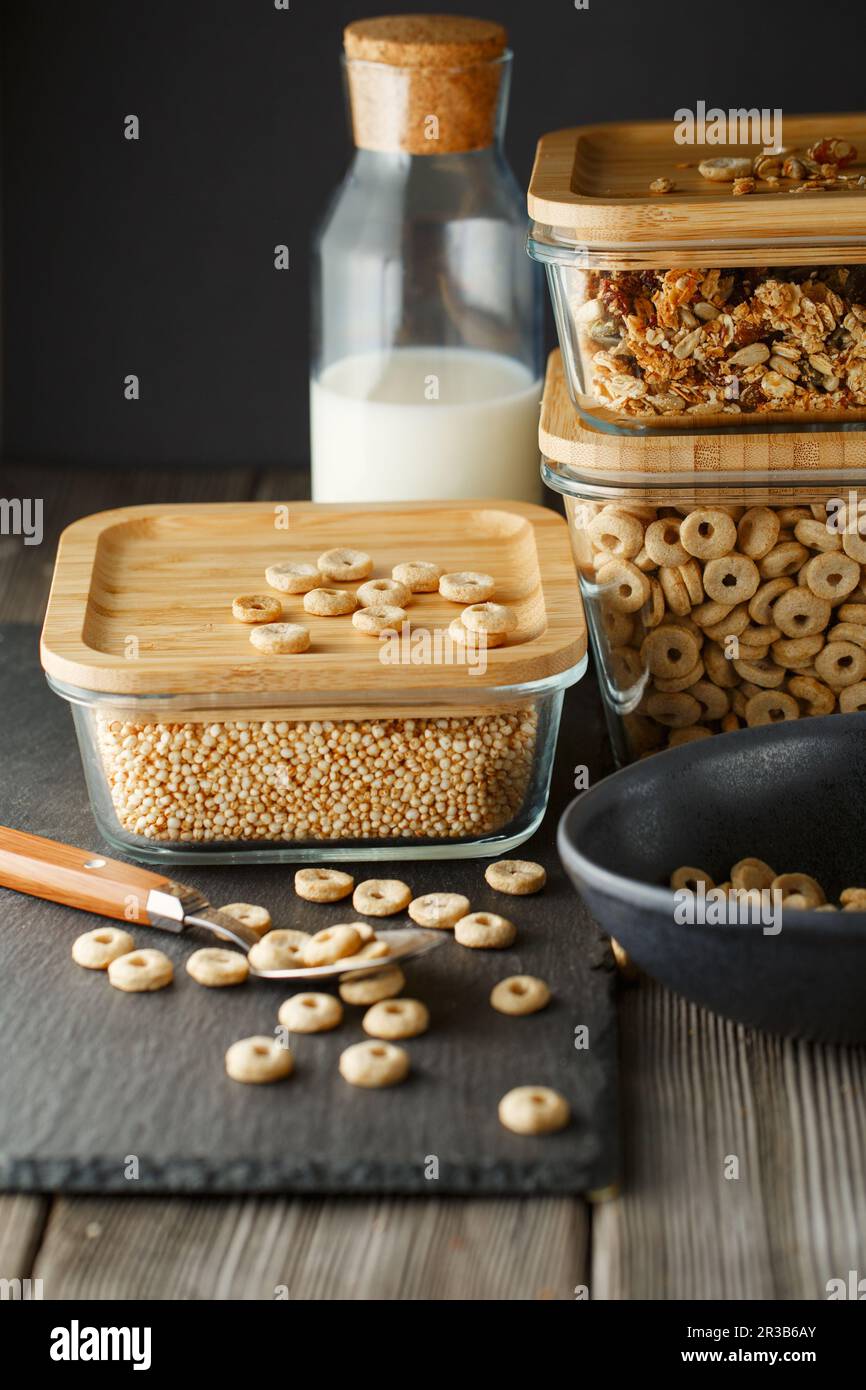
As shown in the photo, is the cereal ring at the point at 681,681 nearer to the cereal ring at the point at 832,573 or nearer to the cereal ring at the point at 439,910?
the cereal ring at the point at 832,573

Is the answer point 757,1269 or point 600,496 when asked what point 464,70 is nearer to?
point 600,496

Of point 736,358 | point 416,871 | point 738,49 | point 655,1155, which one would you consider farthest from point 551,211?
point 738,49

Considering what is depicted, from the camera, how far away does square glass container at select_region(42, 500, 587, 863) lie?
0.86 metres

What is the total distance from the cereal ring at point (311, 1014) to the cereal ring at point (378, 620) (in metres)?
0.22

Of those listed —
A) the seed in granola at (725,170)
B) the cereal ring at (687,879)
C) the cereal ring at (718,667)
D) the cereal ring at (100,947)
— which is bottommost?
the cereal ring at (100,947)

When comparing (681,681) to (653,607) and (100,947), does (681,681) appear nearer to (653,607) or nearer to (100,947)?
(653,607)

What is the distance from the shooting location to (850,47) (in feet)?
4.49

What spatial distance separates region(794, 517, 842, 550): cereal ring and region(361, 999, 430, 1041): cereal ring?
0.34 meters

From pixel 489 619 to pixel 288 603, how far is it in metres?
0.13

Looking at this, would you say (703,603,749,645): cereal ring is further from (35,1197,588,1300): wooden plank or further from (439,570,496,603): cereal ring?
(35,1197,588,1300): wooden plank

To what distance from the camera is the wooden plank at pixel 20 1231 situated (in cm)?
65

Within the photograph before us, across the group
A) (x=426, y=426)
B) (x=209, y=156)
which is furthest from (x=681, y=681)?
(x=209, y=156)

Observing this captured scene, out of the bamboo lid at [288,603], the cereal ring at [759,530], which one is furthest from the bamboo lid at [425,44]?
the cereal ring at [759,530]

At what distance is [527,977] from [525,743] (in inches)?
5.6
